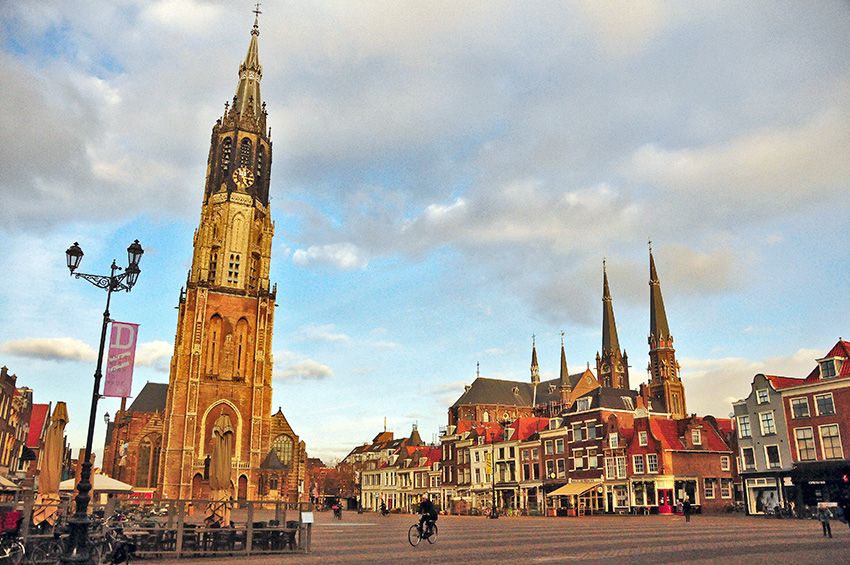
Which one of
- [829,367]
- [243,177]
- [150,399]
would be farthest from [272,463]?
[829,367]

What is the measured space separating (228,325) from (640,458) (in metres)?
44.4

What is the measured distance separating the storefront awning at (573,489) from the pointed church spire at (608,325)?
6357 centimetres

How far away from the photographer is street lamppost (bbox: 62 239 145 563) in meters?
12.4

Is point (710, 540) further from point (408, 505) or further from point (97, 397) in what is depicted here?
point (408, 505)

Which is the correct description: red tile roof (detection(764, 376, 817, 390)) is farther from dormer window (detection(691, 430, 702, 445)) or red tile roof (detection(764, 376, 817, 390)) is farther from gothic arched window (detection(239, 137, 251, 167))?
gothic arched window (detection(239, 137, 251, 167))

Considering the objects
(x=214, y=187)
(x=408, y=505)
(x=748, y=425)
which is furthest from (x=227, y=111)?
(x=748, y=425)

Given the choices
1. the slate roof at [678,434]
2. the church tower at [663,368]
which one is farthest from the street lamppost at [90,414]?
the church tower at [663,368]

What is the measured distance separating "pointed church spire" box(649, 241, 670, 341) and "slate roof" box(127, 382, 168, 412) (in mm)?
77551

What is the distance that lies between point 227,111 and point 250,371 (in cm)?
3389

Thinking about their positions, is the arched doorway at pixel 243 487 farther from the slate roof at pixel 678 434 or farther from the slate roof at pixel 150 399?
the slate roof at pixel 678 434

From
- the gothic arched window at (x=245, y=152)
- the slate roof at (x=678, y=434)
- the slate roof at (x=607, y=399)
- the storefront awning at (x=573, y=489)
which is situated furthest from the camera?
the gothic arched window at (x=245, y=152)

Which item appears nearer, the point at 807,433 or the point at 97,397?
the point at 97,397

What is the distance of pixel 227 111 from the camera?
266ft

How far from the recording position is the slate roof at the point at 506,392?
10481 centimetres
